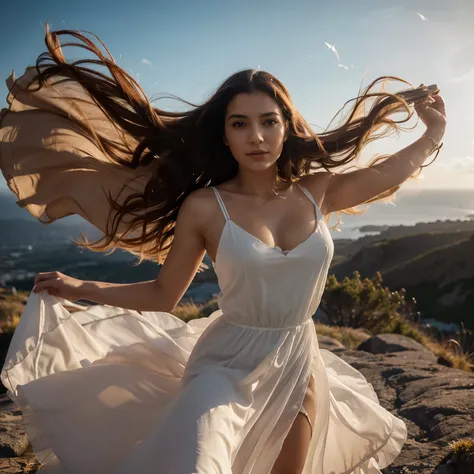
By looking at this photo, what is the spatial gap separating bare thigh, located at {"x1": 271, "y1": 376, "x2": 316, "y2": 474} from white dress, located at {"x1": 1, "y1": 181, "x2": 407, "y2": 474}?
58mm

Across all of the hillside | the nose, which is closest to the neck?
the nose

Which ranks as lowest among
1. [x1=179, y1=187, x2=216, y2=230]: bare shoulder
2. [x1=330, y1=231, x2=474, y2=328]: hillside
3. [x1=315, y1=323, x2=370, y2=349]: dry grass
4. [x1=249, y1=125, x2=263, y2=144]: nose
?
[x1=330, y1=231, x2=474, y2=328]: hillside

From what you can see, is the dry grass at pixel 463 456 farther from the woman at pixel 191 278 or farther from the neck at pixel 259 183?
the neck at pixel 259 183

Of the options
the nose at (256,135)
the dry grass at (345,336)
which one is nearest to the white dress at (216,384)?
the nose at (256,135)

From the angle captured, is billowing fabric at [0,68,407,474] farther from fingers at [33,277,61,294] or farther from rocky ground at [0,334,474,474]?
rocky ground at [0,334,474,474]

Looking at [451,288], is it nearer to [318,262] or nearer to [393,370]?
[393,370]

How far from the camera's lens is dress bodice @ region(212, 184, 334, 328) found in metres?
2.54

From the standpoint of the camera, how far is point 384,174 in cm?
321

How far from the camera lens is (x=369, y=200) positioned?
11.1ft

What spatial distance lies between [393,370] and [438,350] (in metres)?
4.14

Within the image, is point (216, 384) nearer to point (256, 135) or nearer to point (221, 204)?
point (221, 204)

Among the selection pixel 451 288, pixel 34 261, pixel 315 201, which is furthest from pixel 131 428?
pixel 451 288

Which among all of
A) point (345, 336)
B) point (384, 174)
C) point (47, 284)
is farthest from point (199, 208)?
point (345, 336)

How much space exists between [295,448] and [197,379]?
591 mm
